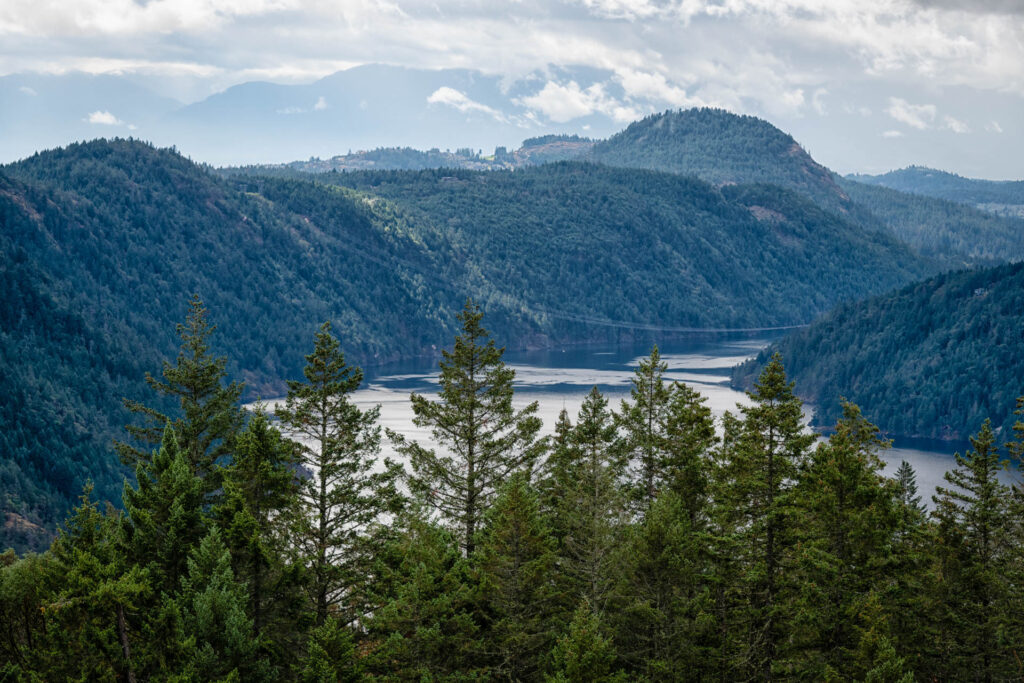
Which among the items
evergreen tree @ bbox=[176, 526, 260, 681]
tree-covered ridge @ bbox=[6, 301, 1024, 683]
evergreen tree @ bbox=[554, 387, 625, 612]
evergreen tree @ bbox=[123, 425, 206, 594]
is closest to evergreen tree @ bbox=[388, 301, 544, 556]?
tree-covered ridge @ bbox=[6, 301, 1024, 683]

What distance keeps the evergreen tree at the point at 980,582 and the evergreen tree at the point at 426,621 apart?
17.0 meters

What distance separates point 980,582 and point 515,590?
16.8m

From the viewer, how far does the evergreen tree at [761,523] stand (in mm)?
41875

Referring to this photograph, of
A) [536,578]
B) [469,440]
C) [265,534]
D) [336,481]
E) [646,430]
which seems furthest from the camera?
[646,430]

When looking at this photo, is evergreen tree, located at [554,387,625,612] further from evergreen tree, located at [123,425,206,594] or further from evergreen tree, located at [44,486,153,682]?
evergreen tree, located at [44,486,153,682]

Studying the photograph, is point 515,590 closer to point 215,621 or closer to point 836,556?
point 215,621

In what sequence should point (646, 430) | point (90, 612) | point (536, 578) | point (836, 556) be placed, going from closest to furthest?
point (90, 612) < point (536, 578) < point (836, 556) < point (646, 430)

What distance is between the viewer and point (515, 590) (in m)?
39.3

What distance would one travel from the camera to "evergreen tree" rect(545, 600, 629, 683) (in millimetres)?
34844

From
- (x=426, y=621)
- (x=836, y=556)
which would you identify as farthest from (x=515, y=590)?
(x=836, y=556)

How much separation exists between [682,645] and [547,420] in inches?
4733

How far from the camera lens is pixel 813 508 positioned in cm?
4184

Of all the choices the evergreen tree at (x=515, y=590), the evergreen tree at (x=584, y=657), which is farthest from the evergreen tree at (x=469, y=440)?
the evergreen tree at (x=584, y=657)

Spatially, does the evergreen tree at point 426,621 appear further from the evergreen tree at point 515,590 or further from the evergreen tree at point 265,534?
the evergreen tree at point 265,534
